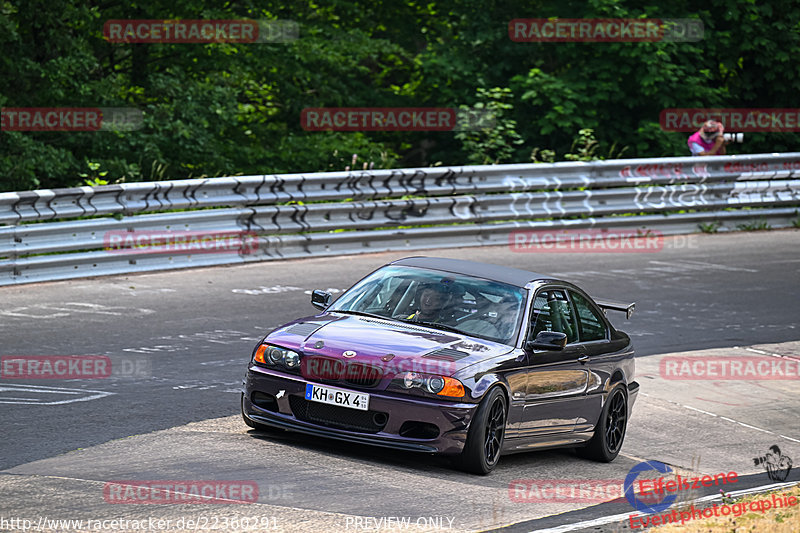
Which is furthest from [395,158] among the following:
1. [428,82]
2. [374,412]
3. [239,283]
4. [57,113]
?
[374,412]

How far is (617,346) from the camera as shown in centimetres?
1024

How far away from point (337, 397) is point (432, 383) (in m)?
0.62

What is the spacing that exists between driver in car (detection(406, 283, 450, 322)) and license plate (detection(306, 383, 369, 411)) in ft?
3.57

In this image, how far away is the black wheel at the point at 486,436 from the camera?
818 centimetres

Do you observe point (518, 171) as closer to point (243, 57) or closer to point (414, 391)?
point (243, 57)

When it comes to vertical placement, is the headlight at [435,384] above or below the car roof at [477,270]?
below

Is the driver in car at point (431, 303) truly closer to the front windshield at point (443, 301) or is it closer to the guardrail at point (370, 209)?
the front windshield at point (443, 301)

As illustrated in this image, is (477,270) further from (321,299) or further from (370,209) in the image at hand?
(370,209)

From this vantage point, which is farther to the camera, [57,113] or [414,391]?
[57,113]

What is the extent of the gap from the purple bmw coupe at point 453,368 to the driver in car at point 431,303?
0.03ft

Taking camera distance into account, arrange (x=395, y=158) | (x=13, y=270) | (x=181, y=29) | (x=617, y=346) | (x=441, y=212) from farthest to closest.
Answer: (x=395, y=158), (x=181, y=29), (x=441, y=212), (x=13, y=270), (x=617, y=346)

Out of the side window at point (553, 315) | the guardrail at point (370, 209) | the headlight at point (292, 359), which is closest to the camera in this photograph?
the headlight at point (292, 359)

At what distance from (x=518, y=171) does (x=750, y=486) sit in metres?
11.4

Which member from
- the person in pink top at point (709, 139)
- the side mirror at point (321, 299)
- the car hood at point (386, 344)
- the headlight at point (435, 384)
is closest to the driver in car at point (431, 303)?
the car hood at point (386, 344)
